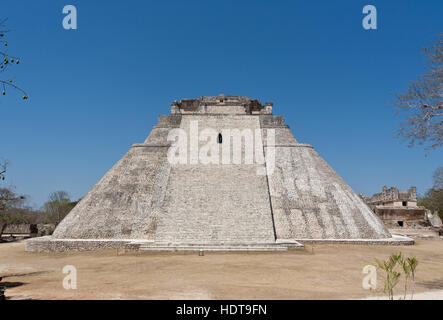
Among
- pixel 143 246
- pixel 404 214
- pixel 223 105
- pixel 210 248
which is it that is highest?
pixel 223 105

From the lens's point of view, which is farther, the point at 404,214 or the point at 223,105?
the point at 404,214

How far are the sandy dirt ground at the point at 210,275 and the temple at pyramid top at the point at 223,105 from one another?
14470 mm

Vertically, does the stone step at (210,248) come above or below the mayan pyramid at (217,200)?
below

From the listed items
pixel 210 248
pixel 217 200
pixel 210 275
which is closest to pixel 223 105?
pixel 217 200

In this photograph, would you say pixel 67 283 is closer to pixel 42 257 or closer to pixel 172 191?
pixel 42 257

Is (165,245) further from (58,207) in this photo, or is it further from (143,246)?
(58,207)

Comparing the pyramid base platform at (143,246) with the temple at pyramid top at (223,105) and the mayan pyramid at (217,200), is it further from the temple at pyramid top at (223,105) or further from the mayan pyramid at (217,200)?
the temple at pyramid top at (223,105)

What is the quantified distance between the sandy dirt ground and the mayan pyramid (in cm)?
136

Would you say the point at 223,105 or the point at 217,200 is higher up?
the point at 223,105

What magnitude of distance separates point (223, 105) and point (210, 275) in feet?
62.5

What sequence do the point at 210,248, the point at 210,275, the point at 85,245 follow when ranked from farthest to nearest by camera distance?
the point at 85,245 < the point at 210,248 < the point at 210,275

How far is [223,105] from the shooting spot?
1037 inches

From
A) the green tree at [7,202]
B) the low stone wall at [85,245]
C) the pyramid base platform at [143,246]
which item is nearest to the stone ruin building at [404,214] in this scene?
the pyramid base platform at [143,246]

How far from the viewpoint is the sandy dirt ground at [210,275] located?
700 centimetres
